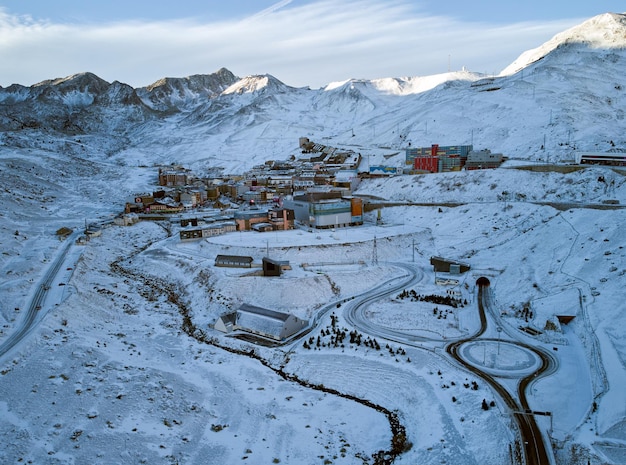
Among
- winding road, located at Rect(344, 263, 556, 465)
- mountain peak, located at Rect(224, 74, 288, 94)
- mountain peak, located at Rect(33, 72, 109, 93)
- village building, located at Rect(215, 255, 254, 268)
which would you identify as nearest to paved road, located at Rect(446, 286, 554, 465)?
winding road, located at Rect(344, 263, 556, 465)

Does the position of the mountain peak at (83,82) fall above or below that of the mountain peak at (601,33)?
above

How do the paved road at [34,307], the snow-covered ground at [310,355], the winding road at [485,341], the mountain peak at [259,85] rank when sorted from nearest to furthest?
the winding road at [485,341]
the snow-covered ground at [310,355]
the paved road at [34,307]
the mountain peak at [259,85]

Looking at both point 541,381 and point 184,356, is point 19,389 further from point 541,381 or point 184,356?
point 541,381

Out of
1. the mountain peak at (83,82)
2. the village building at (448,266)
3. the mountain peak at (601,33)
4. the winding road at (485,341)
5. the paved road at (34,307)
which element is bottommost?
the winding road at (485,341)

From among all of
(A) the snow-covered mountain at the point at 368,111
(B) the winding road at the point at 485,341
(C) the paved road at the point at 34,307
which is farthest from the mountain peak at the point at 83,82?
(B) the winding road at the point at 485,341

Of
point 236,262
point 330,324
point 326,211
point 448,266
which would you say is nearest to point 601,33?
point 326,211

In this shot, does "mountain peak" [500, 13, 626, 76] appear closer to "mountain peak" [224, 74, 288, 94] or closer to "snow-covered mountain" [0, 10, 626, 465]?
"snow-covered mountain" [0, 10, 626, 465]

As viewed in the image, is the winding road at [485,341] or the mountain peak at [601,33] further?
the mountain peak at [601,33]

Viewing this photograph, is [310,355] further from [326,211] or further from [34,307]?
[326,211]

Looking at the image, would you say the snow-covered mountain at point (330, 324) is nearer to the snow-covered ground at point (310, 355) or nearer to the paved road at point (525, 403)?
the snow-covered ground at point (310, 355)
